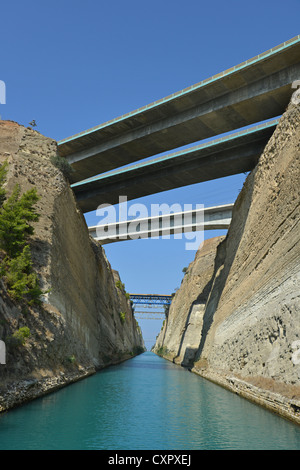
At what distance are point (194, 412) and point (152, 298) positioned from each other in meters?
89.8

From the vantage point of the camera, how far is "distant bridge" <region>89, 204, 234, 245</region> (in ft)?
137

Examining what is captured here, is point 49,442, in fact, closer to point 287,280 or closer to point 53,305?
point 287,280

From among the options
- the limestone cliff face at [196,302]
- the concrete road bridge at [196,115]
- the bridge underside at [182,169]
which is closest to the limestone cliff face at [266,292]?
the bridge underside at [182,169]

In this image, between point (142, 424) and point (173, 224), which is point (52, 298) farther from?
point (173, 224)

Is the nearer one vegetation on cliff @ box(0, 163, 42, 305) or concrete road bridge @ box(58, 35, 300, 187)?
vegetation on cliff @ box(0, 163, 42, 305)

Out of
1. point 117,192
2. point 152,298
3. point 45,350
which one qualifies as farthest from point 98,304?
point 152,298

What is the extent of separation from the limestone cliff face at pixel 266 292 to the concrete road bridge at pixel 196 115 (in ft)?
15.7

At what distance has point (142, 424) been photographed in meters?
11.0

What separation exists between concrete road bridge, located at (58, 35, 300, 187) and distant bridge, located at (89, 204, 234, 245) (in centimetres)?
1103

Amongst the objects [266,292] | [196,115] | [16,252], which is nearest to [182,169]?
[196,115]

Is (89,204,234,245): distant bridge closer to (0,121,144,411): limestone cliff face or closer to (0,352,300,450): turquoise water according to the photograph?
(0,121,144,411): limestone cliff face

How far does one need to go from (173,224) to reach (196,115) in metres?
17.9

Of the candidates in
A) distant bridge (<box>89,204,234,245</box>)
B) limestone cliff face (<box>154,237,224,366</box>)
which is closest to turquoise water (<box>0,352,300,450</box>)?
limestone cliff face (<box>154,237,224,366</box>)

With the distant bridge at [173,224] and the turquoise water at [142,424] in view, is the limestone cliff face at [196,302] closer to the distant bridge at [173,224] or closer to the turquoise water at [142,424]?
the distant bridge at [173,224]
